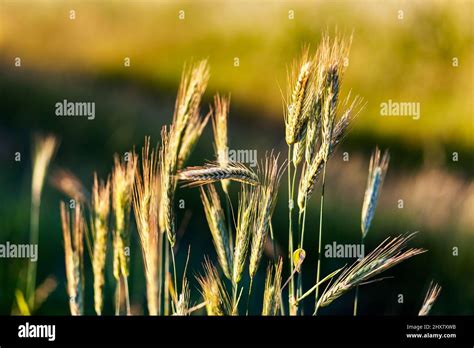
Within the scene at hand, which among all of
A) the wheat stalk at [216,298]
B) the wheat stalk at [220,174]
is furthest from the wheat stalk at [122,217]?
the wheat stalk at [216,298]

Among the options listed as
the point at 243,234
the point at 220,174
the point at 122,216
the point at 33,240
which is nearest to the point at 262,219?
the point at 243,234

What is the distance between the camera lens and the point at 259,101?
144 inches

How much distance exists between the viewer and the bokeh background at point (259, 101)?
346 cm

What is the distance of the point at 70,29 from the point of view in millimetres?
3447

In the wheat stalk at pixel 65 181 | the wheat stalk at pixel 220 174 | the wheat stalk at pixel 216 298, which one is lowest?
the wheat stalk at pixel 216 298

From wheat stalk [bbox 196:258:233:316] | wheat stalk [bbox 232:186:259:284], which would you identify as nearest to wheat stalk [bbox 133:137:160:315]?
wheat stalk [bbox 196:258:233:316]

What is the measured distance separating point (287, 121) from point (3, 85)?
183cm

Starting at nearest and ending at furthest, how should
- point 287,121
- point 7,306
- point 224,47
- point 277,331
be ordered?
point 287,121
point 277,331
point 7,306
point 224,47

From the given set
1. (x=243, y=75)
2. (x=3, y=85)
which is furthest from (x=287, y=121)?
(x=3, y=85)

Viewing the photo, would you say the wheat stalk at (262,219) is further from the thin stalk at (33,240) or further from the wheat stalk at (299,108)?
the thin stalk at (33,240)

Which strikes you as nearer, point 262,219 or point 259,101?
point 262,219

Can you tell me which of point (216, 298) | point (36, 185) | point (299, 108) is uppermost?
point (299, 108)

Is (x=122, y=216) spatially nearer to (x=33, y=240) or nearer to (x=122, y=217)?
(x=122, y=217)

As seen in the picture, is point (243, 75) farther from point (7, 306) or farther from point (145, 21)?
point (7, 306)
